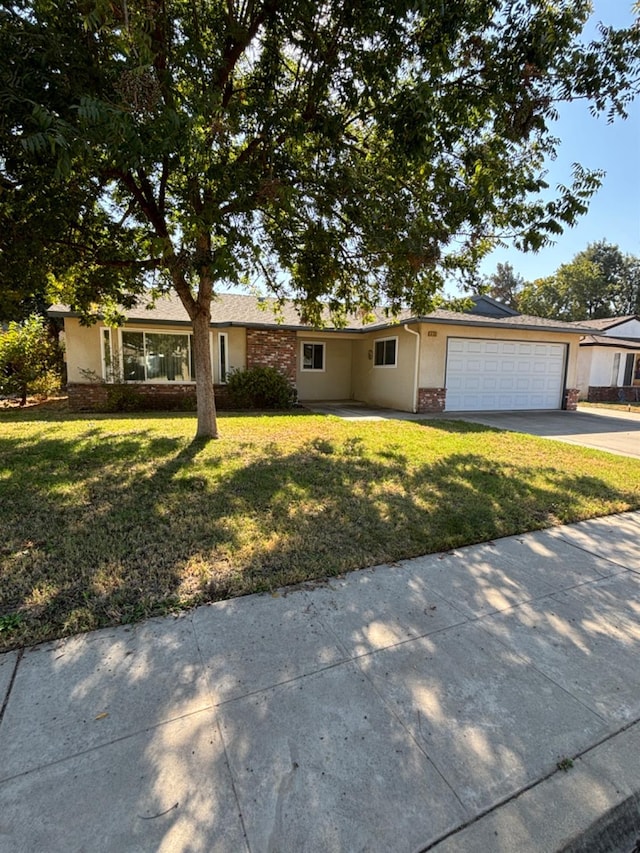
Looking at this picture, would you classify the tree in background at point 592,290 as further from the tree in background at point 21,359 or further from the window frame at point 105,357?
the tree in background at point 21,359

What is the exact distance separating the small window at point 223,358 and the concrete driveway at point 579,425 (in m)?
6.63

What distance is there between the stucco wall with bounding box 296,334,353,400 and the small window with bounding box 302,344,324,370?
0.47 feet

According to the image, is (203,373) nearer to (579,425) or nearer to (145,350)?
(145,350)

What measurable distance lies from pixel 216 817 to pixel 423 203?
6.78 m

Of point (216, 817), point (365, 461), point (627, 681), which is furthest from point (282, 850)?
point (365, 461)

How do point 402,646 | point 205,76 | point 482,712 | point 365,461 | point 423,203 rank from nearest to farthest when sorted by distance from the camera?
1. point 482,712
2. point 402,646
3. point 205,76
4. point 423,203
5. point 365,461

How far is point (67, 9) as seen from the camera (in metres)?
4.45

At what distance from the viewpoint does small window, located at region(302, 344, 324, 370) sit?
15888 millimetres

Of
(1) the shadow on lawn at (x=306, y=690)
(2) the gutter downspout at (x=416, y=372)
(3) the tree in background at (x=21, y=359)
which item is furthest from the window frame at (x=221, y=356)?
(1) the shadow on lawn at (x=306, y=690)

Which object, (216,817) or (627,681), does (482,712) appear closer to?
(627,681)

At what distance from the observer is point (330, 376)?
16.4 metres

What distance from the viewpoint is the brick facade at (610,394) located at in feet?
64.7

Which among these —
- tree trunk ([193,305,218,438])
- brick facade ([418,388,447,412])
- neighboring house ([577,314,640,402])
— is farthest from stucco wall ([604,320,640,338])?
tree trunk ([193,305,218,438])

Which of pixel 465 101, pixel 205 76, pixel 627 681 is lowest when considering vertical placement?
pixel 627 681
